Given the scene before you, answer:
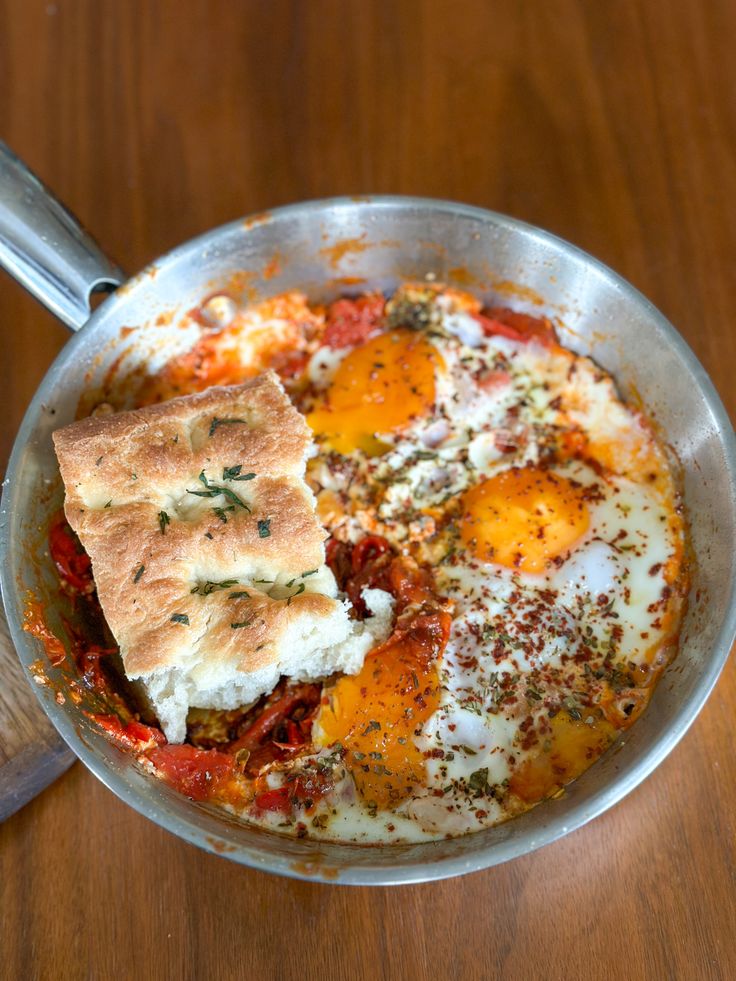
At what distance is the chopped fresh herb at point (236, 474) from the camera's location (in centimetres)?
240

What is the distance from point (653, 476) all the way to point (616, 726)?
2.48ft

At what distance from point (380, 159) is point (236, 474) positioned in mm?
1531

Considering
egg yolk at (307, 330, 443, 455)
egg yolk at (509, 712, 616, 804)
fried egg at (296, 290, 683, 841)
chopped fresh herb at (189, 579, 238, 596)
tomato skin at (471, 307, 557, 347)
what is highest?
chopped fresh herb at (189, 579, 238, 596)

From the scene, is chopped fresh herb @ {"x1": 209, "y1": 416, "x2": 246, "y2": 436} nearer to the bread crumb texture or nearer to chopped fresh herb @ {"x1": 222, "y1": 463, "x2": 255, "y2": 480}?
the bread crumb texture

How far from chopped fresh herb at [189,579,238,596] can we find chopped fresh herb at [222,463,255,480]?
0.92 feet

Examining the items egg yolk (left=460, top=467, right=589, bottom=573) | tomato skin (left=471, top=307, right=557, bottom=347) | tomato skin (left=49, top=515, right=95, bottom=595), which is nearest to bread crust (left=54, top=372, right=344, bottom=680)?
tomato skin (left=49, top=515, right=95, bottom=595)

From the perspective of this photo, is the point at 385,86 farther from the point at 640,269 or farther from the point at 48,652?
the point at 48,652

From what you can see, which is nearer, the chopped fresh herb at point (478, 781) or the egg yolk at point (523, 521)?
the chopped fresh herb at point (478, 781)

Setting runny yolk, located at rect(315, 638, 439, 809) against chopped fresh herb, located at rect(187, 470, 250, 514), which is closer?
runny yolk, located at rect(315, 638, 439, 809)

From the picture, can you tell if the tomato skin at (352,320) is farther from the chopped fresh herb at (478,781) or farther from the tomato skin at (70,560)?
the chopped fresh herb at (478,781)

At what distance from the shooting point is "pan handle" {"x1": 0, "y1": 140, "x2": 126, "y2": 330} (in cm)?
241

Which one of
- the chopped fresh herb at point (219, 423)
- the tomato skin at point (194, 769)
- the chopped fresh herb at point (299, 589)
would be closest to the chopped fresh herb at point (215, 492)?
the chopped fresh herb at point (219, 423)

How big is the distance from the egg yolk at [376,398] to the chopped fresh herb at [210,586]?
0.62m

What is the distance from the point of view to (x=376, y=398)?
2734 mm
